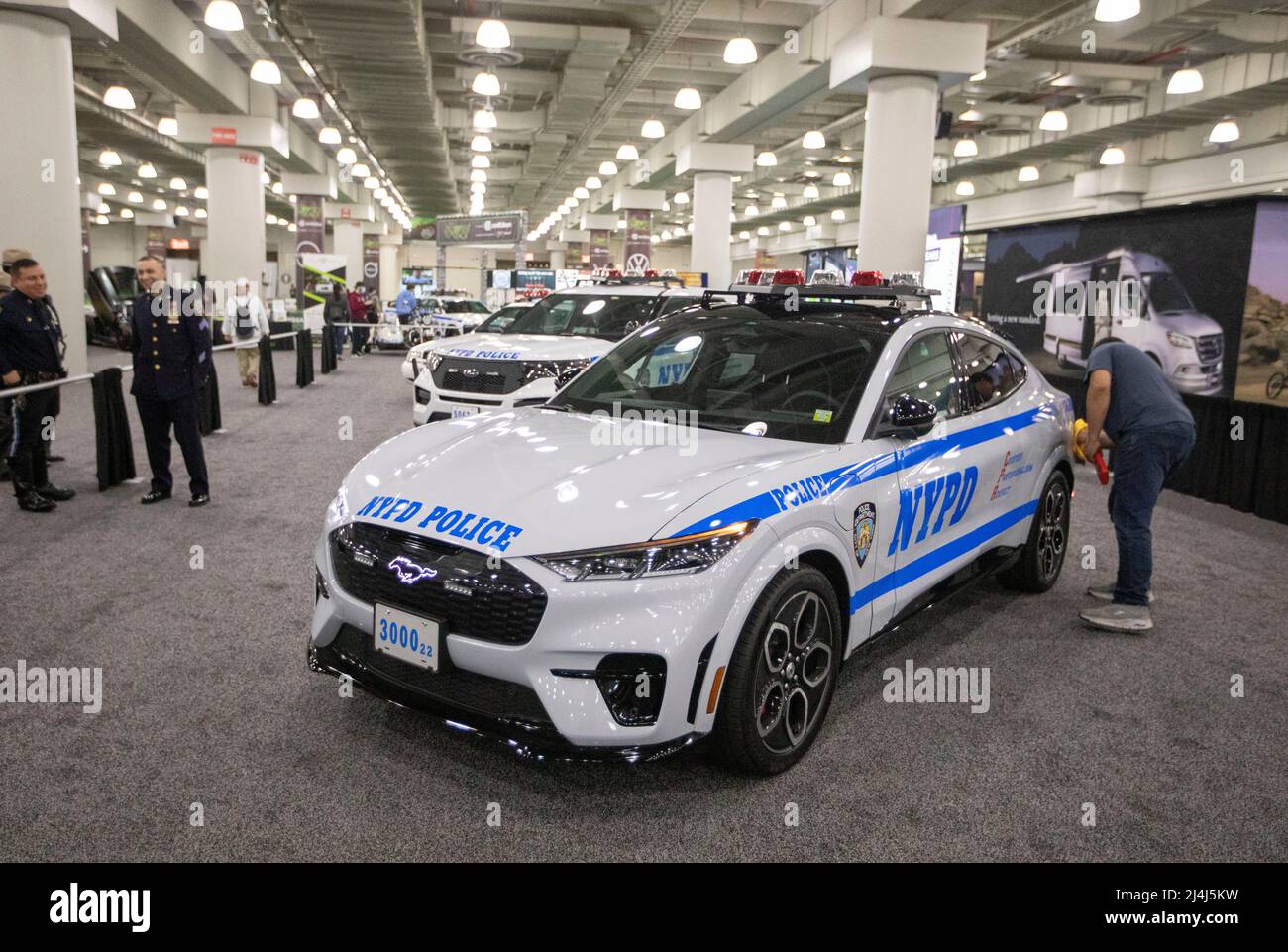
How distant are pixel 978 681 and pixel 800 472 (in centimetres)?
160

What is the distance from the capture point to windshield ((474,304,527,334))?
422 inches

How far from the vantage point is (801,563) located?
10.5ft

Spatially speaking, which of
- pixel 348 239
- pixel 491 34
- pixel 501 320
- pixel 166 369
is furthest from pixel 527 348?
pixel 348 239

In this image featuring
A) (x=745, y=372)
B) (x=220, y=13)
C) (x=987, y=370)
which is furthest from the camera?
(x=220, y=13)

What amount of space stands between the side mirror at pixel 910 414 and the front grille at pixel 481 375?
214 inches

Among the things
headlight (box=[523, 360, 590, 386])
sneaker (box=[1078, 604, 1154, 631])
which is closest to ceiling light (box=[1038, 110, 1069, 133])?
headlight (box=[523, 360, 590, 386])

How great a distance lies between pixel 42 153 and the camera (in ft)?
38.0

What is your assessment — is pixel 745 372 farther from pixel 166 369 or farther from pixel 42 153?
pixel 42 153

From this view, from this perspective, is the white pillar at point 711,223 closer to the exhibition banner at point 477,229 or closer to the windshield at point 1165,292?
the exhibition banner at point 477,229

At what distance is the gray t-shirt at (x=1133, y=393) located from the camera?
4.79 meters

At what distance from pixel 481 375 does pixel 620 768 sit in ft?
19.8

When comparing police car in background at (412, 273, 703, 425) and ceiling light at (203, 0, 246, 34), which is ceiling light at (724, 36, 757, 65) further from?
ceiling light at (203, 0, 246, 34)

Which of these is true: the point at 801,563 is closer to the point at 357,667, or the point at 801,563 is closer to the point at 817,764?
the point at 817,764

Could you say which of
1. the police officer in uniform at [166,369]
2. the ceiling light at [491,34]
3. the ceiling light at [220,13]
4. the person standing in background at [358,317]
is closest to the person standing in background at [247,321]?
the ceiling light at [220,13]
